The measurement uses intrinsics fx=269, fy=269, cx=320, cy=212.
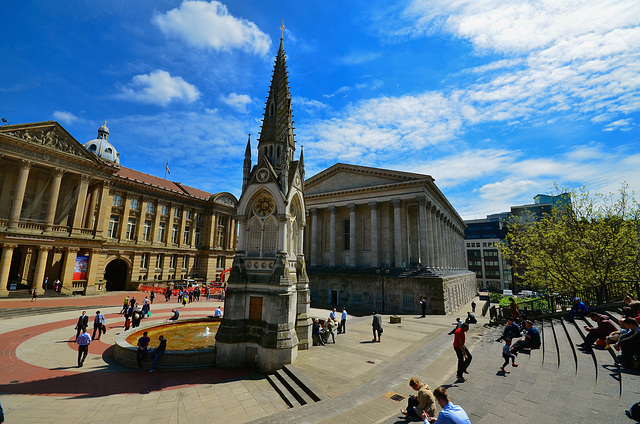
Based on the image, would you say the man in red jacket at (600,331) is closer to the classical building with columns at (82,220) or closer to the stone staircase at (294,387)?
the stone staircase at (294,387)

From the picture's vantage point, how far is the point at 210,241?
53.6 m

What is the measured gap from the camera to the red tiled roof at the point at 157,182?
149 feet

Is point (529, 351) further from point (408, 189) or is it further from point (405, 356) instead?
point (408, 189)

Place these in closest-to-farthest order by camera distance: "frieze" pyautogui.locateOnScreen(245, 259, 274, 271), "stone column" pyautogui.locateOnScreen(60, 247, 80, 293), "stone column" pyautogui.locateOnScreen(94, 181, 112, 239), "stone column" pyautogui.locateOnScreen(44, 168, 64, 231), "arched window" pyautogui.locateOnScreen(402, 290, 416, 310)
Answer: "frieze" pyautogui.locateOnScreen(245, 259, 274, 271), "stone column" pyautogui.locateOnScreen(44, 168, 64, 231), "arched window" pyautogui.locateOnScreen(402, 290, 416, 310), "stone column" pyautogui.locateOnScreen(60, 247, 80, 293), "stone column" pyautogui.locateOnScreen(94, 181, 112, 239)

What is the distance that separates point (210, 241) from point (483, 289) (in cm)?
7603

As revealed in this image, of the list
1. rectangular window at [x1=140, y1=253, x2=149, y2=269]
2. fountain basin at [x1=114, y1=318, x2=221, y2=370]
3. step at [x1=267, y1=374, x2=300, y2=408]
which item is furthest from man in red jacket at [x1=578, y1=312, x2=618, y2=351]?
rectangular window at [x1=140, y1=253, x2=149, y2=269]

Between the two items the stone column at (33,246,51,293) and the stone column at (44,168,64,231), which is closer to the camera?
the stone column at (33,246,51,293)

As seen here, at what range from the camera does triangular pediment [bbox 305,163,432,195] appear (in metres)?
37.0

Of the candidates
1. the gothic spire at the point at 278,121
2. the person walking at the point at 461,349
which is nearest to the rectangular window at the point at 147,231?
the gothic spire at the point at 278,121

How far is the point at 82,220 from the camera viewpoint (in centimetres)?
3609

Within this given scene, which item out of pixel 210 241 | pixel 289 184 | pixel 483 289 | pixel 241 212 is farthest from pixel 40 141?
pixel 483 289

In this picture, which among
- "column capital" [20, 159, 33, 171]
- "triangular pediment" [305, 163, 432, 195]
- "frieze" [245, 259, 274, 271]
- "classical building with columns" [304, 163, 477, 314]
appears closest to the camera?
"frieze" [245, 259, 274, 271]

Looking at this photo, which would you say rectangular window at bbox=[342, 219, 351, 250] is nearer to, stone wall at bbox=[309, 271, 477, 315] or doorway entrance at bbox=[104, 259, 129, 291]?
stone wall at bbox=[309, 271, 477, 315]

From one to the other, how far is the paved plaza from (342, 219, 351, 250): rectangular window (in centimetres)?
2553
